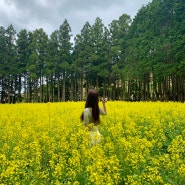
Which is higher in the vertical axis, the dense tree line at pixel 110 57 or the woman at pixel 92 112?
the dense tree line at pixel 110 57

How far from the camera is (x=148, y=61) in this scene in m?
35.3

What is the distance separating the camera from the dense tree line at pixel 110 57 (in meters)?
33.4

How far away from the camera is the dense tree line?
33438 millimetres

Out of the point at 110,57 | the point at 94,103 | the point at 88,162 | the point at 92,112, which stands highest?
the point at 110,57

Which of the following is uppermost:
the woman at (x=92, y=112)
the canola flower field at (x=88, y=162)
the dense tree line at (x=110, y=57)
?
the dense tree line at (x=110, y=57)

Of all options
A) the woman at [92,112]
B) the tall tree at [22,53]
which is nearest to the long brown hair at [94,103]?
the woman at [92,112]

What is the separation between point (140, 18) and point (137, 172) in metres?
37.0

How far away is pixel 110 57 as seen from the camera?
161ft

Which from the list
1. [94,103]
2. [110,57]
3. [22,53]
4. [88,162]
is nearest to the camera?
[88,162]

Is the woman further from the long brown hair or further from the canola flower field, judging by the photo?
the canola flower field

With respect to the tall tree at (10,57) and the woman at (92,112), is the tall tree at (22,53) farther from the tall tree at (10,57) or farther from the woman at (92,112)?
the woman at (92,112)

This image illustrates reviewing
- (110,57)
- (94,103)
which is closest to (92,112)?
(94,103)

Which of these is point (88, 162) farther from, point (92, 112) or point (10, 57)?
point (10, 57)

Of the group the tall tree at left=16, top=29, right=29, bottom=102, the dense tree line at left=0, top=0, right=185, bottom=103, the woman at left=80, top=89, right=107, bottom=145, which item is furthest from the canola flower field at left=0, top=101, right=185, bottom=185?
the tall tree at left=16, top=29, right=29, bottom=102
